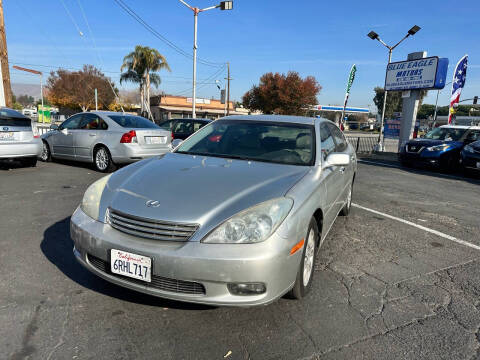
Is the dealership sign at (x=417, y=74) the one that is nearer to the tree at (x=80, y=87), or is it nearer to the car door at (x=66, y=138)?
the car door at (x=66, y=138)

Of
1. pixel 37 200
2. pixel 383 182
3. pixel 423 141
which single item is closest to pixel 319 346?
pixel 37 200

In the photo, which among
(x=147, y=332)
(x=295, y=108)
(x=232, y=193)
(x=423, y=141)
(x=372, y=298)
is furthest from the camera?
(x=295, y=108)

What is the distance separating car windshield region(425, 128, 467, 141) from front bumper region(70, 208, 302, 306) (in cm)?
1213

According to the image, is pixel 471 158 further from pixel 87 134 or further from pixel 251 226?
pixel 87 134

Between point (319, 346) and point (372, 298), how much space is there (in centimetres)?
87

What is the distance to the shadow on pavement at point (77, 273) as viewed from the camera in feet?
8.29

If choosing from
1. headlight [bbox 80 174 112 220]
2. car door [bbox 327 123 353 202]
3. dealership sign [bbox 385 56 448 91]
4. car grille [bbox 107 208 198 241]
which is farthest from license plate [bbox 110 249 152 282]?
dealership sign [bbox 385 56 448 91]

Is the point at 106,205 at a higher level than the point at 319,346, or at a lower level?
higher

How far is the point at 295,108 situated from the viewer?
47.3 metres

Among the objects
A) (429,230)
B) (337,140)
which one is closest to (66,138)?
(337,140)

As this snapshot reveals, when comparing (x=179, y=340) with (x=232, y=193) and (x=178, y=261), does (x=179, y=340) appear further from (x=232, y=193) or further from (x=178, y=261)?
(x=232, y=193)

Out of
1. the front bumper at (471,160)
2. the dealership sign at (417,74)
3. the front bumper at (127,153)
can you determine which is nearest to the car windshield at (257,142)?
the front bumper at (127,153)

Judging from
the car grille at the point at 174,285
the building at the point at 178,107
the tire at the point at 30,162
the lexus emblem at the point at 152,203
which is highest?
the building at the point at 178,107

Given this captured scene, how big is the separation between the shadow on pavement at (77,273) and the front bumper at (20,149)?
4.17 meters
